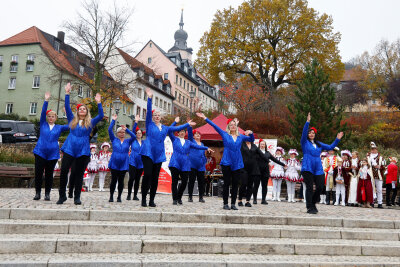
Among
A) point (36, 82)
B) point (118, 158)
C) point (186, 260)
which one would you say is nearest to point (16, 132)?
point (36, 82)

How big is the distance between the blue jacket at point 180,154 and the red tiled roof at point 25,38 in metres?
38.7

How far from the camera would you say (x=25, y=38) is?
4266 cm

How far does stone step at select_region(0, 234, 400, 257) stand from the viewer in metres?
4.78

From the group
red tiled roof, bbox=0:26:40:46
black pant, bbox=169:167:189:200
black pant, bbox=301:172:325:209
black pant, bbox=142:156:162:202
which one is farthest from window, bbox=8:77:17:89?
black pant, bbox=301:172:325:209

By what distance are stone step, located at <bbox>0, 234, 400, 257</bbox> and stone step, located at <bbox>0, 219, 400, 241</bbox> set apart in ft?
0.49

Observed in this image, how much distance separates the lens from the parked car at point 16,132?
26644mm

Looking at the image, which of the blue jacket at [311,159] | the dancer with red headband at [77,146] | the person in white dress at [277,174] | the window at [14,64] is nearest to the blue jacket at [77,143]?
the dancer with red headband at [77,146]

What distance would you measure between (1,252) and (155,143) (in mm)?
3443

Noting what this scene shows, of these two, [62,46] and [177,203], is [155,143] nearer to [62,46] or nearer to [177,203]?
[177,203]

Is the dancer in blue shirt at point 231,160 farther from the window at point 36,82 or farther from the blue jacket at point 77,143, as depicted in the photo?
the window at point 36,82

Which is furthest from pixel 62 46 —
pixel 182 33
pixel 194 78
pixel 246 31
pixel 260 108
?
pixel 182 33

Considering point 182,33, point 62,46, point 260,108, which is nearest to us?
point 260,108

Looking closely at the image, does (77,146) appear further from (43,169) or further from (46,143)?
(43,169)

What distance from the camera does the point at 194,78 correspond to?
73062 mm
